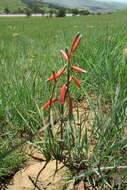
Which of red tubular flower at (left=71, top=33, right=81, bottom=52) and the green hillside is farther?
the green hillside

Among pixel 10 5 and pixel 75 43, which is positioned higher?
pixel 10 5

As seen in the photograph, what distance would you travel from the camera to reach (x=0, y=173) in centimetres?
124

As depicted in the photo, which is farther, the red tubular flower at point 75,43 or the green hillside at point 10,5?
the green hillside at point 10,5

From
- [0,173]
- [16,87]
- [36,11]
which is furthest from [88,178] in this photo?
[36,11]

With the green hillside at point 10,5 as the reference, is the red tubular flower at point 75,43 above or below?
below

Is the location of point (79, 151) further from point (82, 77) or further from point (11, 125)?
point (82, 77)

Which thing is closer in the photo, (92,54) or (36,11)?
(92,54)

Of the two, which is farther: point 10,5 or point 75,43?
point 10,5

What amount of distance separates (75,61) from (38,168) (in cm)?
131

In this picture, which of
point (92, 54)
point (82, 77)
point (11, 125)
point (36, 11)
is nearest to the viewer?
point (11, 125)

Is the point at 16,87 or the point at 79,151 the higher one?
the point at 16,87

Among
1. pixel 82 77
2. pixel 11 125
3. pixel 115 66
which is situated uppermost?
pixel 115 66

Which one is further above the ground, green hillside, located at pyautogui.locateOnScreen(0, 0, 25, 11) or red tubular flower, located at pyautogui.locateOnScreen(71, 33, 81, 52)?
green hillside, located at pyautogui.locateOnScreen(0, 0, 25, 11)

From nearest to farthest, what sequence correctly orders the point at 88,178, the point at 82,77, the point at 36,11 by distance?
the point at 88,178, the point at 82,77, the point at 36,11
